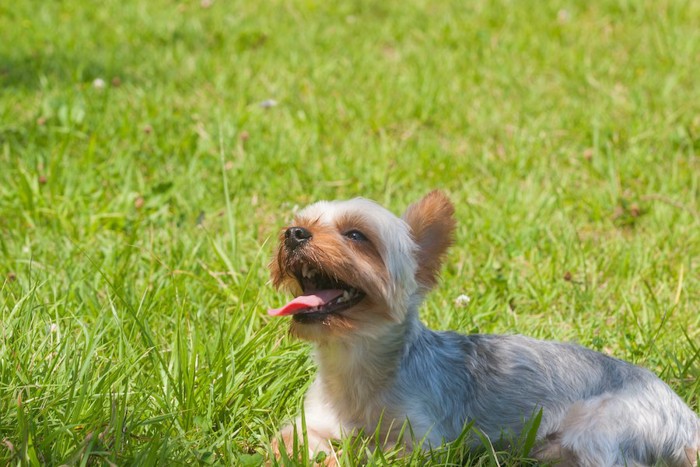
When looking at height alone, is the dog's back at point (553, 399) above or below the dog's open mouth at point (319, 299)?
below

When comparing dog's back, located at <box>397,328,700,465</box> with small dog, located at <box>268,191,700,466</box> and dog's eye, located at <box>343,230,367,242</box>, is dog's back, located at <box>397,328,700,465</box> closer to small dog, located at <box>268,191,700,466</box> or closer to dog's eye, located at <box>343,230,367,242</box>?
small dog, located at <box>268,191,700,466</box>

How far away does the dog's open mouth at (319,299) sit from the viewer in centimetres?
320

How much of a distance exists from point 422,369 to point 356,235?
1.98 feet

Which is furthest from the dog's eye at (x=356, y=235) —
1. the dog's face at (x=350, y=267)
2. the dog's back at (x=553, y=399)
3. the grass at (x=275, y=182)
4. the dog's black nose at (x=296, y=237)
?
the grass at (x=275, y=182)

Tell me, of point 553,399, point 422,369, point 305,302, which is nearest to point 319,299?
point 305,302

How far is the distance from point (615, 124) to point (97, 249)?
13.4 feet

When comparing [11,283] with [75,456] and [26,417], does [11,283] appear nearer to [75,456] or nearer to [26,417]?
[26,417]

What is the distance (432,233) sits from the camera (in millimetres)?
3490

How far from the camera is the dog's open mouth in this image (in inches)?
126

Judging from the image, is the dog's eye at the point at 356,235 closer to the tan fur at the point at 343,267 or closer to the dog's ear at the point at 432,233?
the tan fur at the point at 343,267

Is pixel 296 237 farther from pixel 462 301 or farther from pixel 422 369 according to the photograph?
pixel 462 301

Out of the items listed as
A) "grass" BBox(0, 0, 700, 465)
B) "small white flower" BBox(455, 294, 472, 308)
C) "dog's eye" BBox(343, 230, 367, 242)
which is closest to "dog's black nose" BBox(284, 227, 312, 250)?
"dog's eye" BBox(343, 230, 367, 242)

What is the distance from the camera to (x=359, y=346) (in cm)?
338

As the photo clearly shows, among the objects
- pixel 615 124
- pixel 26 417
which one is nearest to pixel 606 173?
pixel 615 124
